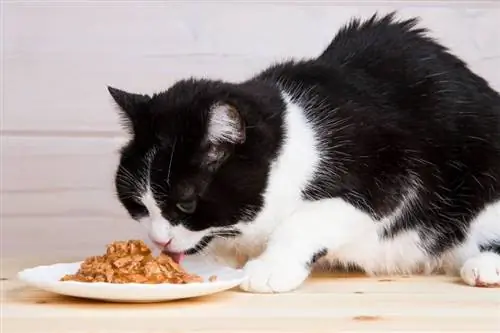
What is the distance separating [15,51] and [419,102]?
90 cm

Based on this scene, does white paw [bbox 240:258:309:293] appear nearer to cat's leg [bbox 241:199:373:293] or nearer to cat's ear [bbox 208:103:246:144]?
cat's leg [bbox 241:199:373:293]

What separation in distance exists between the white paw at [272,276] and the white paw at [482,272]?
10.1 inches

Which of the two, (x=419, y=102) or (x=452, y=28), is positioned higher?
(x=452, y=28)

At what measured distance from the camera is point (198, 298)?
1.14 metres

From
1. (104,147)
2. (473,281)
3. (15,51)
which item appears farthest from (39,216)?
(473,281)

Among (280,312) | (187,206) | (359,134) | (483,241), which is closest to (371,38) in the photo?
(359,134)

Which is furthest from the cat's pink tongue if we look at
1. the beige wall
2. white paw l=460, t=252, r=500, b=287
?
the beige wall

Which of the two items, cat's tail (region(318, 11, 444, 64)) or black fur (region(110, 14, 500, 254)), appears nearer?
black fur (region(110, 14, 500, 254))

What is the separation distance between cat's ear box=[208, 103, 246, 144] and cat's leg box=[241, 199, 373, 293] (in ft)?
0.57

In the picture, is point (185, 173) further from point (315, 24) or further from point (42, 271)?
point (315, 24)

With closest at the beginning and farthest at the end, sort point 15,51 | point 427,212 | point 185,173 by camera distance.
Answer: point 185,173
point 427,212
point 15,51

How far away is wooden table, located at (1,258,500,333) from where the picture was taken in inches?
38.6

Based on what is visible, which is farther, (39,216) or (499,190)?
(39,216)

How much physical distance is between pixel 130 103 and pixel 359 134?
0.36m
